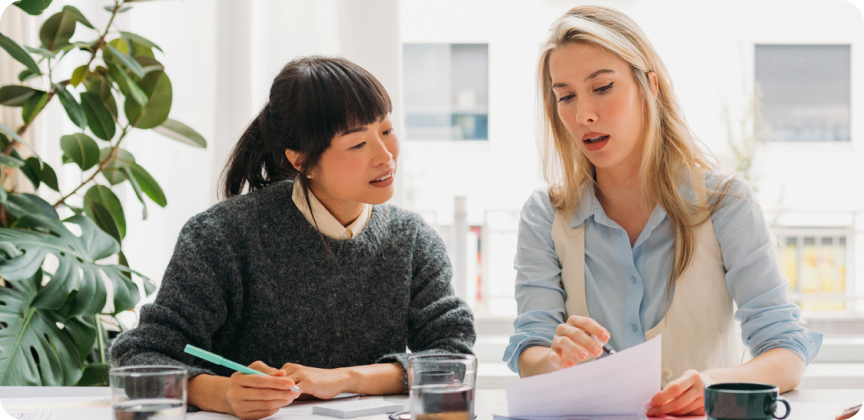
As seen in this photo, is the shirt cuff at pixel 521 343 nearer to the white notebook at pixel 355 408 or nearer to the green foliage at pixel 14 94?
the white notebook at pixel 355 408

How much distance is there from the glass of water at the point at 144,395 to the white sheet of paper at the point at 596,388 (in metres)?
0.41

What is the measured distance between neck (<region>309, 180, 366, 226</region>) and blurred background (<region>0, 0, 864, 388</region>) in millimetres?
833

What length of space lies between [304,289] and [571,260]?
53 cm

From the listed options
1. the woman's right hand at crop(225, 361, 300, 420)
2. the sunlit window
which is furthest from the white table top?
the sunlit window

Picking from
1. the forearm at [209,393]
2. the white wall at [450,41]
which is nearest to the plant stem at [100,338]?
the white wall at [450,41]

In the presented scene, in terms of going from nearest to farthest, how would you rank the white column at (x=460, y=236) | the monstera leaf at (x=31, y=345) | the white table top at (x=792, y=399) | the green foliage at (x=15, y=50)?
the white table top at (x=792, y=399), the monstera leaf at (x=31, y=345), the green foliage at (x=15, y=50), the white column at (x=460, y=236)

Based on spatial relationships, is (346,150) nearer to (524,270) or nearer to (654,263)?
(524,270)

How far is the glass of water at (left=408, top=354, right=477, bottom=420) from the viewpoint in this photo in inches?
30.6

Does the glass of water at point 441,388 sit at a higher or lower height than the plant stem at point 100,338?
higher

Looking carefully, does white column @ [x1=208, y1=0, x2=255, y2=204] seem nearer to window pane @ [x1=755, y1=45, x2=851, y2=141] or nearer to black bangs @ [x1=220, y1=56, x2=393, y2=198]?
black bangs @ [x1=220, y1=56, x2=393, y2=198]

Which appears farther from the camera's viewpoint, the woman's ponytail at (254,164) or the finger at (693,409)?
the woman's ponytail at (254,164)

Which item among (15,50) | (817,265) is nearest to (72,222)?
(15,50)

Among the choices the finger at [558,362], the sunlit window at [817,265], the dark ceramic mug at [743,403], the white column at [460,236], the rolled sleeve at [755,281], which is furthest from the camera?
the sunlit window at [817,265]

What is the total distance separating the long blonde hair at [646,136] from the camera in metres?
1.30
